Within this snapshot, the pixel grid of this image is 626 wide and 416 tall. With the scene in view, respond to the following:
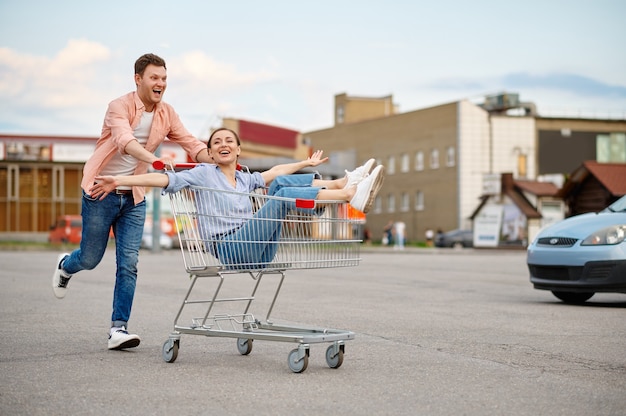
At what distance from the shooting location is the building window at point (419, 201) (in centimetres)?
8044

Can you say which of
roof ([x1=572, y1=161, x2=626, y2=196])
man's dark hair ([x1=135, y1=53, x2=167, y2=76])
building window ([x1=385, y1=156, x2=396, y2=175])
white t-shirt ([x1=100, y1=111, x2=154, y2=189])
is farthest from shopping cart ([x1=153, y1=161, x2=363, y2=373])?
building window ([x1=385, y1=156, x2=396, y2=175])

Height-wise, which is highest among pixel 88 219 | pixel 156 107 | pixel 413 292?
pixel 156 107

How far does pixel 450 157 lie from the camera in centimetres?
7625

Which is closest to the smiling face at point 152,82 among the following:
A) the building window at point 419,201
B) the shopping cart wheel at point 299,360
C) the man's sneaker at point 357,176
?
the man's sneaker at point 357,176

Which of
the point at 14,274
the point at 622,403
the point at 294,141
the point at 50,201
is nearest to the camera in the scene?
the point at 622,403

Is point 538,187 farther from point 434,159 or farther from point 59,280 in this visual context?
point 59,280

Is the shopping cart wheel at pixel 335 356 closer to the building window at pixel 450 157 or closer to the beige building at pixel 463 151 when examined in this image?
the beige building at pixel 463 151

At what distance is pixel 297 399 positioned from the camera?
5.62 m

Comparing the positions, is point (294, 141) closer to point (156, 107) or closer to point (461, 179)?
point (461, 179)

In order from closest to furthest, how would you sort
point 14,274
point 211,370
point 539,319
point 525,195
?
point 211,370 → point 539,319 → point 14,274 → point 525,195

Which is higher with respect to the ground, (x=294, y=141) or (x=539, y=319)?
(x=294, y=141)

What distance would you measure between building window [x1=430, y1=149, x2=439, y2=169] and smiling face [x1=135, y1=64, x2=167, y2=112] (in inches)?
2802

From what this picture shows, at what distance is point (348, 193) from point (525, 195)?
5801cm

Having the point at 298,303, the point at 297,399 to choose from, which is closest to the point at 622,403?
the point at 297,399
